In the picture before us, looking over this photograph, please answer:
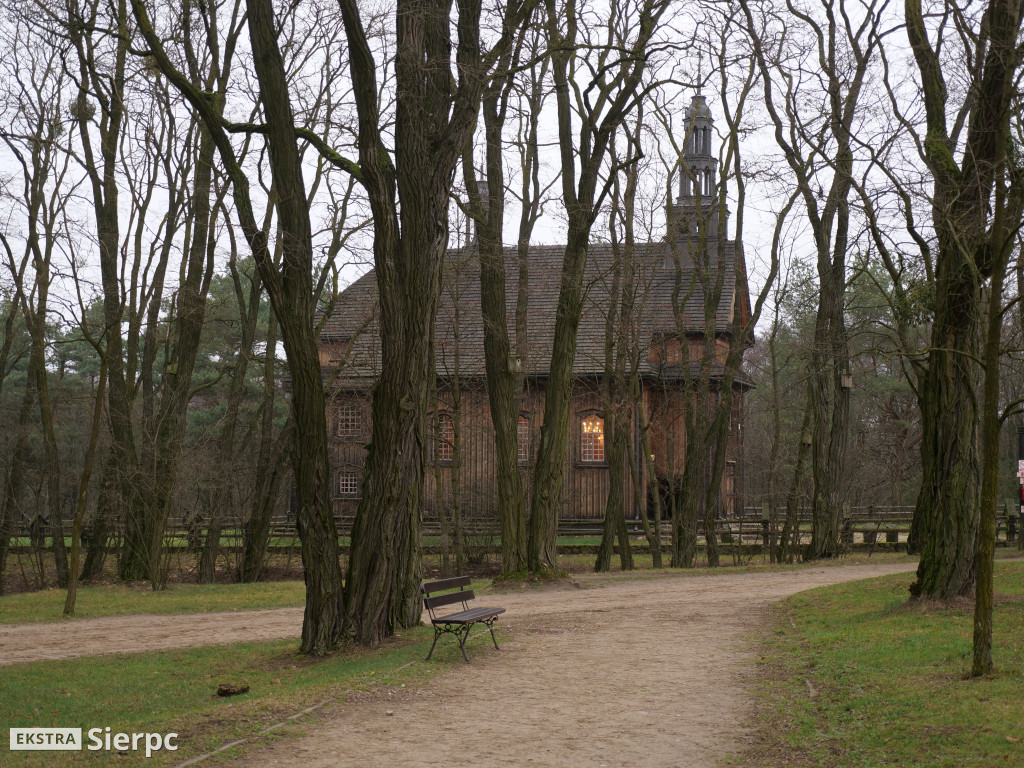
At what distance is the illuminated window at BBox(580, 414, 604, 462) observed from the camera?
3386 cm

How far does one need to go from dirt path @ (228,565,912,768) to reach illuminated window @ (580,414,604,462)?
21002 mm

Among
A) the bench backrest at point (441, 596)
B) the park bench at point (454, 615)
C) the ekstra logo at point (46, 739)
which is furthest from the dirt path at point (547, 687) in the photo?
the ekstra logo at point (46, 739)

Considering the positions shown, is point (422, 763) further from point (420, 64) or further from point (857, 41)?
point (857, 41)

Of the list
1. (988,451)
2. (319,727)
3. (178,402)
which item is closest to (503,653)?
(319,727)

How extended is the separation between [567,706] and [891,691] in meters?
2.46

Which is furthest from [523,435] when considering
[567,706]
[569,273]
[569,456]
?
[567,706]

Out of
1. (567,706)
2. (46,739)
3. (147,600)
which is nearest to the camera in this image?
(46,739)

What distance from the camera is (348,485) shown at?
35.1 metres

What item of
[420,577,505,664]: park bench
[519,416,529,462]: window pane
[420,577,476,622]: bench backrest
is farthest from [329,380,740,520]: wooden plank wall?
[420,577,505,664]: park bench

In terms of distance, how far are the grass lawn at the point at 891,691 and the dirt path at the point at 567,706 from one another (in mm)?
382

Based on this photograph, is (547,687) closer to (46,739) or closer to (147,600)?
(46,739)

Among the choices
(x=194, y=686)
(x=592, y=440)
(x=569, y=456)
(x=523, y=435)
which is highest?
(x=523, y=435)

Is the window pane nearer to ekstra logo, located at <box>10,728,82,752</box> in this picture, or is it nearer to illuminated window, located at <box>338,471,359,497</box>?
illuminated window, located at <box>338,471,359,497</box>

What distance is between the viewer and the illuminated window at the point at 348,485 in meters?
34.7
